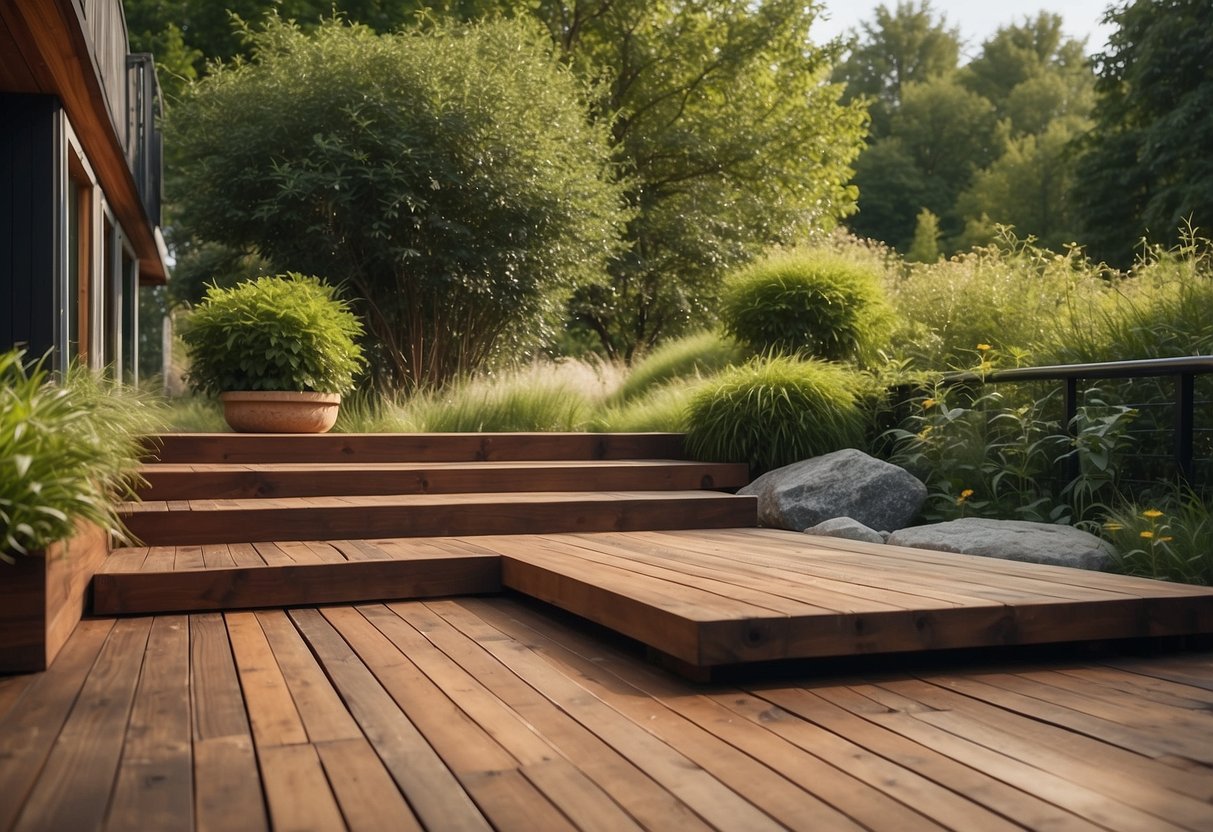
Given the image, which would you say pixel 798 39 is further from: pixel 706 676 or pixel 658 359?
pixel 706 676

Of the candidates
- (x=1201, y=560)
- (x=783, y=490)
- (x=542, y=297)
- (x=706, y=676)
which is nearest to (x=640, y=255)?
(x=542, y=297)

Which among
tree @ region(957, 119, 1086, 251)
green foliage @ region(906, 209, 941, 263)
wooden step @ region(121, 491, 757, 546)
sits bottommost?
wooden step @ region(121, 491, 757, 546)

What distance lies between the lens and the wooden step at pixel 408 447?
5.00 m

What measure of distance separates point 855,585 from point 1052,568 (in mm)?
871

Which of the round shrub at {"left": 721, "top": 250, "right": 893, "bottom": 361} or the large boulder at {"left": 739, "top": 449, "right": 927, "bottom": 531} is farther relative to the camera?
the round shrub at {"left": 721, "top": 250, "right": 893, "bottom": 361}

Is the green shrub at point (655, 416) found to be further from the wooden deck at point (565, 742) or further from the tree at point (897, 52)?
the tree at point (897, 52)

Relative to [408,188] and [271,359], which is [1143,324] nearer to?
[271,359]

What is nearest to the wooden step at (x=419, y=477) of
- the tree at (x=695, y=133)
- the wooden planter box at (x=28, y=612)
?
the wooden planter box at (x=28, y=612)

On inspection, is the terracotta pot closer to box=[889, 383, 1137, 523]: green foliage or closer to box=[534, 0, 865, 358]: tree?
box=[889, 383, 1137, 523]: green foliage

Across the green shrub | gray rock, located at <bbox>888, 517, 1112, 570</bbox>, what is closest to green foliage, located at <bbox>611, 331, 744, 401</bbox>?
the green shrub

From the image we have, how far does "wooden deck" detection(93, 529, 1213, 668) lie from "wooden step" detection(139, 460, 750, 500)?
591mm

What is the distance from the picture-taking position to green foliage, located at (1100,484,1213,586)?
356 cm

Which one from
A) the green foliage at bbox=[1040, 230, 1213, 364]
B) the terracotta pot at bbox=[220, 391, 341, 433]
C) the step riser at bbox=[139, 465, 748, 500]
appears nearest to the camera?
the step riser at bbox=[139, 465, 748, 500]

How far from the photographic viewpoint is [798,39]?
16141mm
